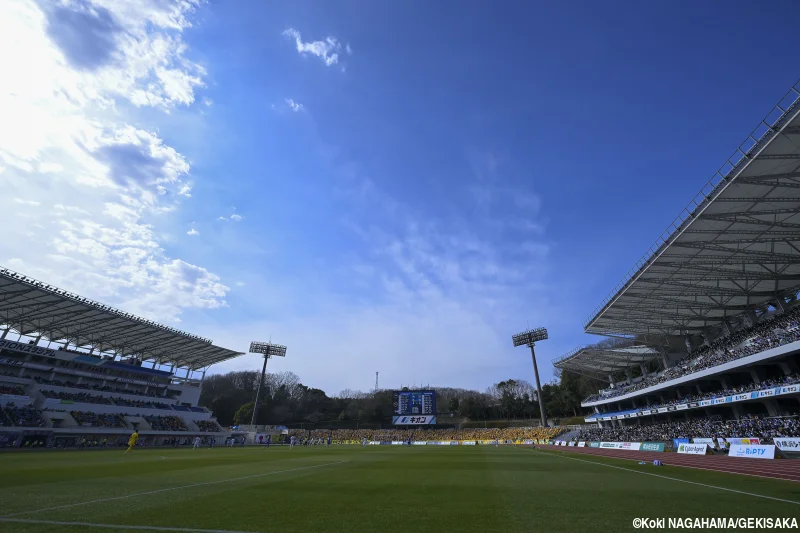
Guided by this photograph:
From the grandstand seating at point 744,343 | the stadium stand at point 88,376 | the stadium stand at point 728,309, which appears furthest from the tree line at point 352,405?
the grandstand seating at point 744,343

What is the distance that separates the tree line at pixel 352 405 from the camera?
276 feet

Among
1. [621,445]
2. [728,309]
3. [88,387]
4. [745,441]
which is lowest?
[621,445]

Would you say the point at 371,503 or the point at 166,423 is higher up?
the point at 166,423

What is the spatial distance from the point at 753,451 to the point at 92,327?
234 ft

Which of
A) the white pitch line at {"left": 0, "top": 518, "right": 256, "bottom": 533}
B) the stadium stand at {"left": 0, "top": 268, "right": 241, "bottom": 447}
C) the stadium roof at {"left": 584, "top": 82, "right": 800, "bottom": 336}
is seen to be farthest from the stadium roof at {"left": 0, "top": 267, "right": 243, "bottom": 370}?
the stadium roof at {"left": 584, "top": 82, "right": 800, "bottom": 336}

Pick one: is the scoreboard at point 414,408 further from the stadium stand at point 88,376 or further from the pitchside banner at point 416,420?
the stadium stand at point 88,376

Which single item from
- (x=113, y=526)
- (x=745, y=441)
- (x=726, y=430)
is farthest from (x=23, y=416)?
(x=726, y=430)

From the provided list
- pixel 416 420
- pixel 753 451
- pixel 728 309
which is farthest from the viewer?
pixel 416 420

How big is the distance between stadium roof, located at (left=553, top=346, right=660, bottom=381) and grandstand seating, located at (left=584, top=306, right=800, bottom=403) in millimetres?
8040

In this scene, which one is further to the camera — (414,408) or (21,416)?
(414,408)

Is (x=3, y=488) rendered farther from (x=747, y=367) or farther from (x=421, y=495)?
(x=747, y=367)

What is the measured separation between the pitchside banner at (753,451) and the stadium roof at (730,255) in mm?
13111

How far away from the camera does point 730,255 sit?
1129 inches
